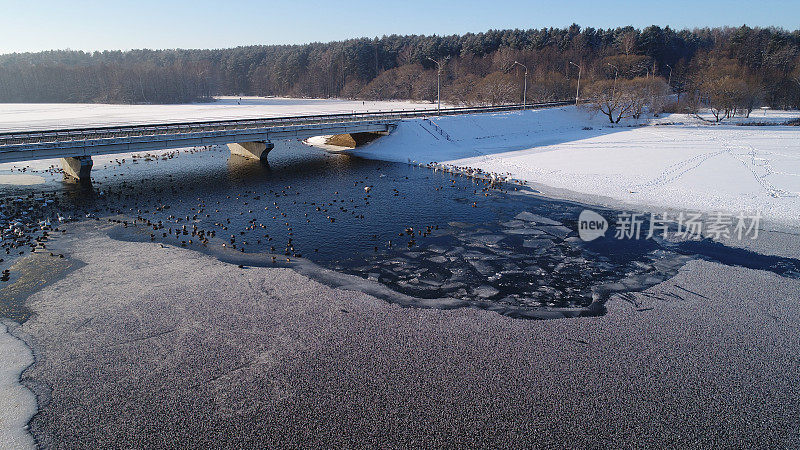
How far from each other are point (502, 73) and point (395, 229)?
87.6 metres

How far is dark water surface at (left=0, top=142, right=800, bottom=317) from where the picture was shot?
1952 centimetres

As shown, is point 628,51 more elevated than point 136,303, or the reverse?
point 628,51

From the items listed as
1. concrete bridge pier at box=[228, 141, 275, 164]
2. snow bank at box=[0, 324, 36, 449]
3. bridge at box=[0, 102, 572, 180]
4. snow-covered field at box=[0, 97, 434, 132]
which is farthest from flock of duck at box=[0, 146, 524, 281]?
snow-covered field at box=[0, 97, 434, 132]

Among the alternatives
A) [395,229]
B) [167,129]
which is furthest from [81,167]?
[395,229]

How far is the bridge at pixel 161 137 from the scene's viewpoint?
3753 cm

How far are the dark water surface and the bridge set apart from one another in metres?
2.79

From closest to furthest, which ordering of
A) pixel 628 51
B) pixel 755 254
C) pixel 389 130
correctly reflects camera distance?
1. pixel 755 254
2. pixel 389 130
3. pixel 628 51

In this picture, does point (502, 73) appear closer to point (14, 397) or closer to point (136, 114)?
point (136, 114)

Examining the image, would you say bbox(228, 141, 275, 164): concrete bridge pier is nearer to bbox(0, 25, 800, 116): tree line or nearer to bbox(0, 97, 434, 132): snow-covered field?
bbox(0, 97, 434, 132): snow-covered field

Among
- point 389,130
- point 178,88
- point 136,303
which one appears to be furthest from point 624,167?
point 178,88

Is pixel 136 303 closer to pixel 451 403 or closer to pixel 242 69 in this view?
pixel 451 403

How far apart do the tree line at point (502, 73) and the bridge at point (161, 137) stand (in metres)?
51.6

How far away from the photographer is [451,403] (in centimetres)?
1194

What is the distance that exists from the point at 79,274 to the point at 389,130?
44283mm
